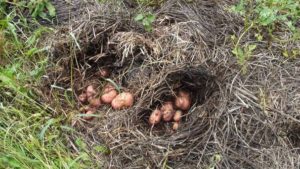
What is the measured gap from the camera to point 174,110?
2.59 metres

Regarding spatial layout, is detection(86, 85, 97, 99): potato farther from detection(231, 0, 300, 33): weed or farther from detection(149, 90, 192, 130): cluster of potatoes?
detection(231, 0, 300, 33): weed

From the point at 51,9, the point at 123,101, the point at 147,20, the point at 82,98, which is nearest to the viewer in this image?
the point at 123,101

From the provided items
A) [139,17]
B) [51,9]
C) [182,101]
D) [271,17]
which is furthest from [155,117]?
[51,9]

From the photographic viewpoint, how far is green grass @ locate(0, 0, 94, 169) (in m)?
2.40

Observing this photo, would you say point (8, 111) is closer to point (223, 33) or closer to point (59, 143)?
point (59, 143)

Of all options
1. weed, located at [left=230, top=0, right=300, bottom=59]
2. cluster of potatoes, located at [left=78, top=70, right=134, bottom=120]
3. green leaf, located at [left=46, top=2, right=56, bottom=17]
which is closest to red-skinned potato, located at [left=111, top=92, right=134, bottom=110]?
cluster of potatoes, located at [left=78, top=70, right=134, bottom=120]

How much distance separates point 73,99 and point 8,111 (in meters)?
0.37

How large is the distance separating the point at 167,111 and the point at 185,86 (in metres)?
0.20

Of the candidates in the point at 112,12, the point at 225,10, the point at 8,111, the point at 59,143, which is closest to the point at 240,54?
the point at 225,10

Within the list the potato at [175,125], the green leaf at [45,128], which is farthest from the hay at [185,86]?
the green leaf at [45,128]

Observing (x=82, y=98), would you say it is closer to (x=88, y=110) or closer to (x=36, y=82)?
(x=88, y=110)

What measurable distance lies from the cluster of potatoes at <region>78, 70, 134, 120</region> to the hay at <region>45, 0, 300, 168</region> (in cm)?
5

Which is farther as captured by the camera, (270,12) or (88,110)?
(270,12)

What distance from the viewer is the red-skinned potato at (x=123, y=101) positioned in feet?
8.53
